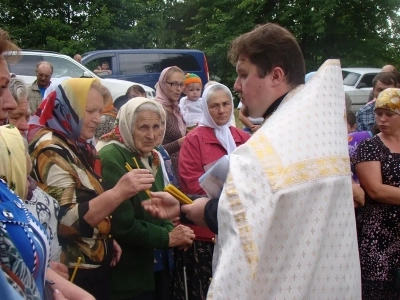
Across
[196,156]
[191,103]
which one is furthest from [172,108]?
[196,156]

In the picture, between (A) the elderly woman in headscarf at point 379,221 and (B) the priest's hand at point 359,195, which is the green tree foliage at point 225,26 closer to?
(A) the elderly woman in headscarf at point 379,221

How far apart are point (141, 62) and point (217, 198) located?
15948 millimetres

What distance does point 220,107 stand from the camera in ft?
14.9

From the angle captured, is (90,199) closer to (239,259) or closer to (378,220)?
(239,259)

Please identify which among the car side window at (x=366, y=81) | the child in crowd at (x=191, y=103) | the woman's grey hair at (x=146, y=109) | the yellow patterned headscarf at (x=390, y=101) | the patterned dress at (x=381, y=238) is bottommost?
the car side window at (x=366, y=81)

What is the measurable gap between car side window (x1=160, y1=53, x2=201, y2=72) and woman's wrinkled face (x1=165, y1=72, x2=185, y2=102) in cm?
1276

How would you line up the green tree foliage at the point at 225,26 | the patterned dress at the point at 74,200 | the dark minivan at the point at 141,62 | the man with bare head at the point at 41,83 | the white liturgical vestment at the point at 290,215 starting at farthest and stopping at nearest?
the green tree foliage at the point at 225,26, the dark minivan at the point at 141,62, the man with bare head at the point at 41,83, the patterned dress at the point at 74,200, the white liturgical vestment at the point at 290,215

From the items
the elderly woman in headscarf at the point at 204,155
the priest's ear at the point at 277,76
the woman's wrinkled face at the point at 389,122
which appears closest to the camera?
the priest's ear at the point at 277,76

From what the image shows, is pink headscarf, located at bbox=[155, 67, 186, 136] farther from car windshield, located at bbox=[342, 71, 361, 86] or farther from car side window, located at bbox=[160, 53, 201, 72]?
car windshield, located at bbox=[342, 71, 361, 86]

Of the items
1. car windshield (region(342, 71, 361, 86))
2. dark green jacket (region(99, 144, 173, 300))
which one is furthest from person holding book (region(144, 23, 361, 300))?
car windshield (region(342, 71, 361, 86))

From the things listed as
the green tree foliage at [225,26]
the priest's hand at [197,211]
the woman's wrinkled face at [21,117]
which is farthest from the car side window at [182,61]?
the priest's hand at [197,211]

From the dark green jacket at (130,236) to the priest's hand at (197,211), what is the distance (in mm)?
960

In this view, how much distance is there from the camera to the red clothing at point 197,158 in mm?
4172

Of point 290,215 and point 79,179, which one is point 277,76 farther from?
point 79,179
